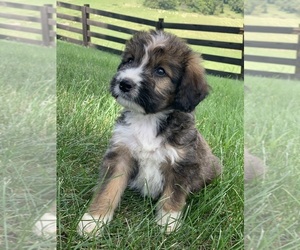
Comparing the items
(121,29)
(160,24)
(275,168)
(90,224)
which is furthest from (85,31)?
(275,168)

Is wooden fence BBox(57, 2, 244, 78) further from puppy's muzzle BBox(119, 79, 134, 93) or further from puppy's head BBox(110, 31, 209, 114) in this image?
puppy's muzzle BBox(119, 79, 134, 93)

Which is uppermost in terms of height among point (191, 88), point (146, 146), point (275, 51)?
point (275, 51)

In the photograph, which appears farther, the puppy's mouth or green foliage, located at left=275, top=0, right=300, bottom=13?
the puppy's mouth

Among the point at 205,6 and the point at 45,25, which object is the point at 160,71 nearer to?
the point at 205,6

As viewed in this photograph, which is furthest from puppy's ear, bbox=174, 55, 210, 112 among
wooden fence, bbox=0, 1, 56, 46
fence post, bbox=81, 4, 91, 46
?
wooden fence, bbox=0, 1, 56, 46

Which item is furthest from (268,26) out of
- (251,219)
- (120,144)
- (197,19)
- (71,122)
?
(71,122)

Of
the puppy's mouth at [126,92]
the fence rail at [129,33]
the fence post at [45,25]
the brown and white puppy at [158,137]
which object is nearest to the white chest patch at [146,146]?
the brown and white puppy at [158,137]
